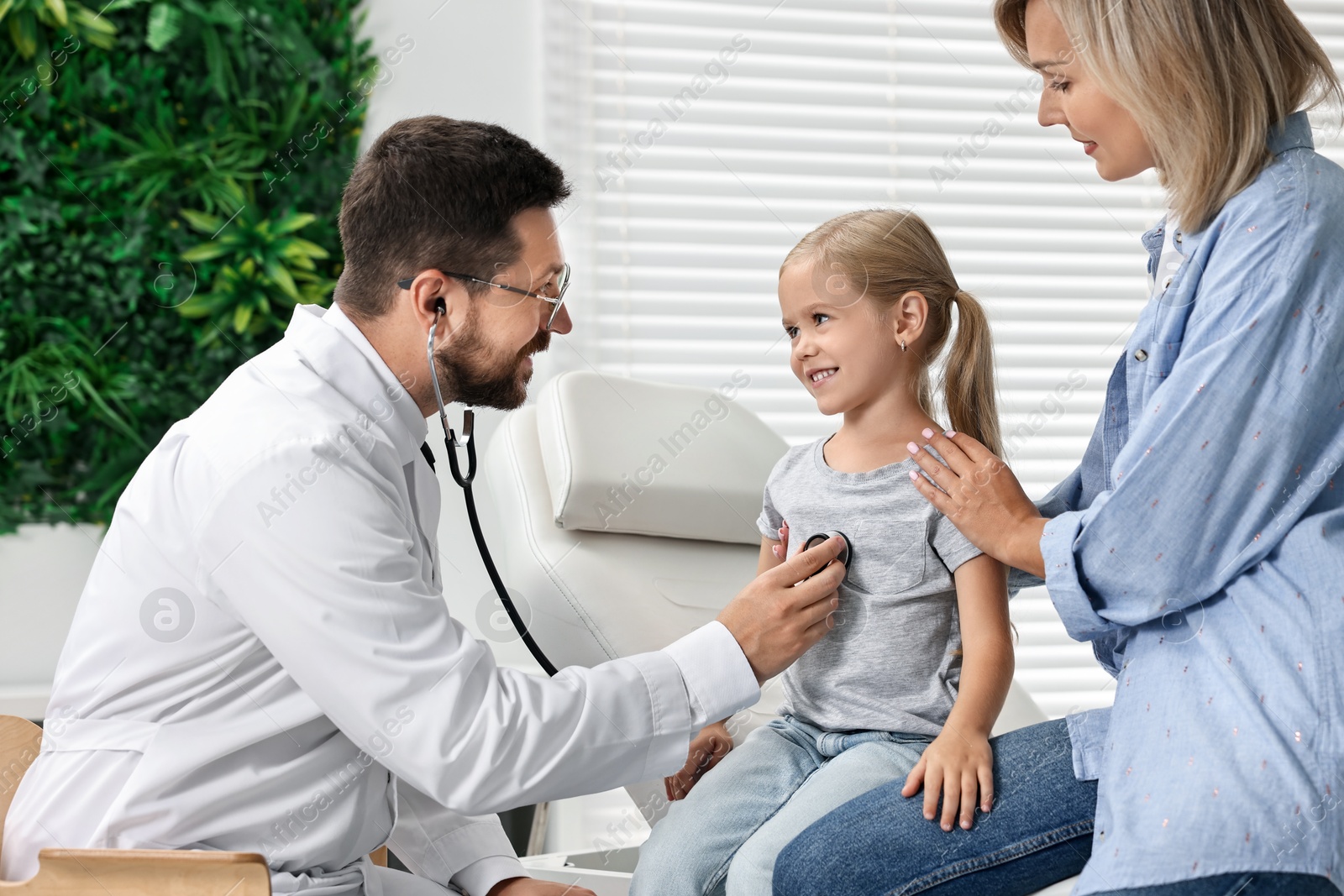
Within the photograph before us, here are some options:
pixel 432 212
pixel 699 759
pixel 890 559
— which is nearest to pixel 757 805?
pixel 699 759

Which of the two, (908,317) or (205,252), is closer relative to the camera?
(908,317)

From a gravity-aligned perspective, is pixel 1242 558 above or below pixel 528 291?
below

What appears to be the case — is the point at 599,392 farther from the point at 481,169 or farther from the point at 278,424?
the point at 278,424

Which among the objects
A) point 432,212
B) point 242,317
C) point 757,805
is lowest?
point 757,805

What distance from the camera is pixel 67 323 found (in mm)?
2248

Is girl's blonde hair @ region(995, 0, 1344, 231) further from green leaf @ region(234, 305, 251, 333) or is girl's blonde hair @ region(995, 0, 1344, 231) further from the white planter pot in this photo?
the white planter pot

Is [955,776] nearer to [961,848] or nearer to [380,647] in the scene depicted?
[961,848]

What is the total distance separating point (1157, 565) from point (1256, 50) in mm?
447

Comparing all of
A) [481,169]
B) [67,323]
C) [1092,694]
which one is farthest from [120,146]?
[1092,694]

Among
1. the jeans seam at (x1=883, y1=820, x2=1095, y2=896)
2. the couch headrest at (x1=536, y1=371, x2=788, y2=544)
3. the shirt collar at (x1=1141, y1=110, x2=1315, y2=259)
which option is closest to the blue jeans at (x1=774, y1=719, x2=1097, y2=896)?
the jeans seam at (x1=883, y1=820, x2=1095, y2=896)

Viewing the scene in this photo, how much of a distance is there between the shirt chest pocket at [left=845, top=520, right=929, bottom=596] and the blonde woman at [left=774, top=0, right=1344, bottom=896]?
0.27 m

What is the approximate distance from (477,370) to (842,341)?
45cm

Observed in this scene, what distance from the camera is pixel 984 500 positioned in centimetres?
107

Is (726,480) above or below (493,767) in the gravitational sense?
above
